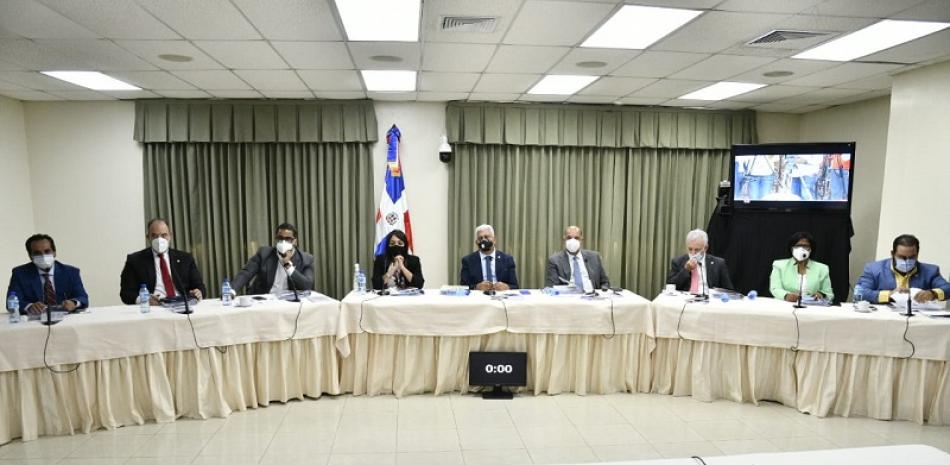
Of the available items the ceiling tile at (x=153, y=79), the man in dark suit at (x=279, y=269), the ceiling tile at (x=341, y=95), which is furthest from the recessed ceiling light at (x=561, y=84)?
the ceiling tile at (x=153, y=79)

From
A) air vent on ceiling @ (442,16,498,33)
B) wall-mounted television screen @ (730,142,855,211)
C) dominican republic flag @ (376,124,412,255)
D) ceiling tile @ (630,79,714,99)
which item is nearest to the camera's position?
air vent on ceiling @ (442,16,498,33)

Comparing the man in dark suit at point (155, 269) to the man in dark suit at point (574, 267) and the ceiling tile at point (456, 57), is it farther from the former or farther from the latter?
the man in dark suit at point (574, 267)

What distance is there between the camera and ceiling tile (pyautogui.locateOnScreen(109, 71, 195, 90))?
4.49m

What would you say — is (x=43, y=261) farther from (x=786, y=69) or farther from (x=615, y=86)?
(x=786, y=69)

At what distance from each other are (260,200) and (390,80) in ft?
7.51

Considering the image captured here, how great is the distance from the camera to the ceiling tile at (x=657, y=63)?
156 inches

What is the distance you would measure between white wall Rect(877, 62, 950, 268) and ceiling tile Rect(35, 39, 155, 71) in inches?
260

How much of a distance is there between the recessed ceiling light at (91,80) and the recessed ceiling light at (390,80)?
237cm

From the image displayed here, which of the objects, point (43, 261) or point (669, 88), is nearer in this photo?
point (43, 261)

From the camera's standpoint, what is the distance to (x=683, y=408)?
3691 millimetres

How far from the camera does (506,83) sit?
5.02 meters

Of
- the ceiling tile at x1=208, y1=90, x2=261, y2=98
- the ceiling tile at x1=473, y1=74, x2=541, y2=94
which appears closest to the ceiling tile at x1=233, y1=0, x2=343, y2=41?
the ceiling tile at x1=473, y1=74, x2=541, y2=94

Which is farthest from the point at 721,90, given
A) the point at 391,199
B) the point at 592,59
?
the point at 391,199

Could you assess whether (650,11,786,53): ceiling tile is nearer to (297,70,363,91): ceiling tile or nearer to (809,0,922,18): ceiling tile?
(809,0,922,18): ceiling tile
